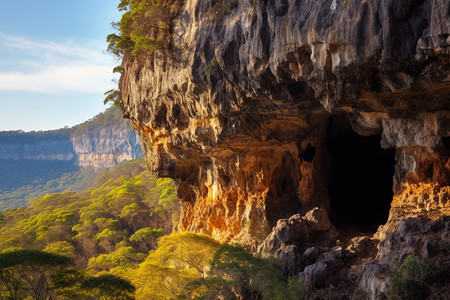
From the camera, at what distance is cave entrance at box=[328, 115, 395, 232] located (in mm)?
19781

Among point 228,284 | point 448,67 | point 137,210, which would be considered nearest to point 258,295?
point 228,284

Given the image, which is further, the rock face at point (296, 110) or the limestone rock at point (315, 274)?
the limestone rock at point (315, 274)

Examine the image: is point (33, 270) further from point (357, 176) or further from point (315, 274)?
point (357, 176)

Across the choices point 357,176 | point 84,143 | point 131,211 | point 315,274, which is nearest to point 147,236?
point 131,211

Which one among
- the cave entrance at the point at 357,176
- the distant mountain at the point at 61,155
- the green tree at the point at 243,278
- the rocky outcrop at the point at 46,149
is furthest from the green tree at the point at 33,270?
the rocky outcrop at the point at 46,149

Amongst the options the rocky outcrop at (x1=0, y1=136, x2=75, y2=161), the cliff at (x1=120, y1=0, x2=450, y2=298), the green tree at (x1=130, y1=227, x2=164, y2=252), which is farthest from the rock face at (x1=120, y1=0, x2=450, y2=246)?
the rocky outcrop at (x1=0, y1=136, x2=75, y2=161)

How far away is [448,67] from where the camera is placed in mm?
8586

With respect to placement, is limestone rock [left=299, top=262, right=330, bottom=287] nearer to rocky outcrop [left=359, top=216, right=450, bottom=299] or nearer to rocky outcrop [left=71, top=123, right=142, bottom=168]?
rocky outcrop [left=359, top=216, right=450, bottom=299]

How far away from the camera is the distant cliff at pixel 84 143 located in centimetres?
11081

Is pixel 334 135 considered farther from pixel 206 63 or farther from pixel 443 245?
pixel 443 245

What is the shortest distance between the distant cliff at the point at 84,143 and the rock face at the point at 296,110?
275 ft

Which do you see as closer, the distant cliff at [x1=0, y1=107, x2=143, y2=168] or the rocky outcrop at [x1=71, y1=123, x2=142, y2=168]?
the rocky outcrop at [x1=71, y1=123, x2=142, y2=168]

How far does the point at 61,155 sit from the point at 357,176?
123 m

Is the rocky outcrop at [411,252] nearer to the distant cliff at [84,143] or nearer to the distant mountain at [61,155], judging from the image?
the distant cliff at [84,143]
